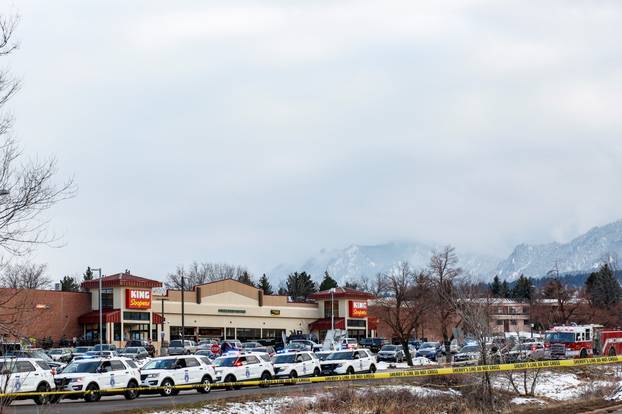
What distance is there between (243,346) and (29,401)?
4282cm

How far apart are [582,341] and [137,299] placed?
48505 millimetres

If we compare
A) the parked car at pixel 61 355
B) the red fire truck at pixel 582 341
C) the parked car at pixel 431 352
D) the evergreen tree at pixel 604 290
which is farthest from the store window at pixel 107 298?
the evergreen tree at pixel 604 290

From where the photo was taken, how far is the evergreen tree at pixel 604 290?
129875 mm

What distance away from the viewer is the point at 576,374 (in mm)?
50281

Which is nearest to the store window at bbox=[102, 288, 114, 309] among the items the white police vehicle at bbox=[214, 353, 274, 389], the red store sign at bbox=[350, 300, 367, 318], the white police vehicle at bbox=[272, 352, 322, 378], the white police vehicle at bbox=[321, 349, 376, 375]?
the red store sign at bbox=[350, 300, 367, 318]

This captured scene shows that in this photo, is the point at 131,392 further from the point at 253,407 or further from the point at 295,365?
the point at 295,365

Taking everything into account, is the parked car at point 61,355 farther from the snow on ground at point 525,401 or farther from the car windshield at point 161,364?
the snow on ground at point 525,401

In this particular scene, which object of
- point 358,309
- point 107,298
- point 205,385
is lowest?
point 205,385

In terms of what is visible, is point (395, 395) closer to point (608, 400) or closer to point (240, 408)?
point (240, 408)

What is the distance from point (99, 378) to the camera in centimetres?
3738

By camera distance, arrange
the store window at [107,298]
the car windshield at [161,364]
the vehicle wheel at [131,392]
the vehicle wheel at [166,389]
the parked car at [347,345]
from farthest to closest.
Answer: the store window at [107,298] → the parked car at [347,345] → the car windshield at [161,364] → the vehicle wheel at [166,389] → the vehicle wheel at [131,392]

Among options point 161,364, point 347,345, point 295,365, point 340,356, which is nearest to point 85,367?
point 161,364

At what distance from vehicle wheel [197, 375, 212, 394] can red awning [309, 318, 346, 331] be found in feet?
243

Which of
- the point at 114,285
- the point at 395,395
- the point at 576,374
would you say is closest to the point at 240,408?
the point at 395,395
